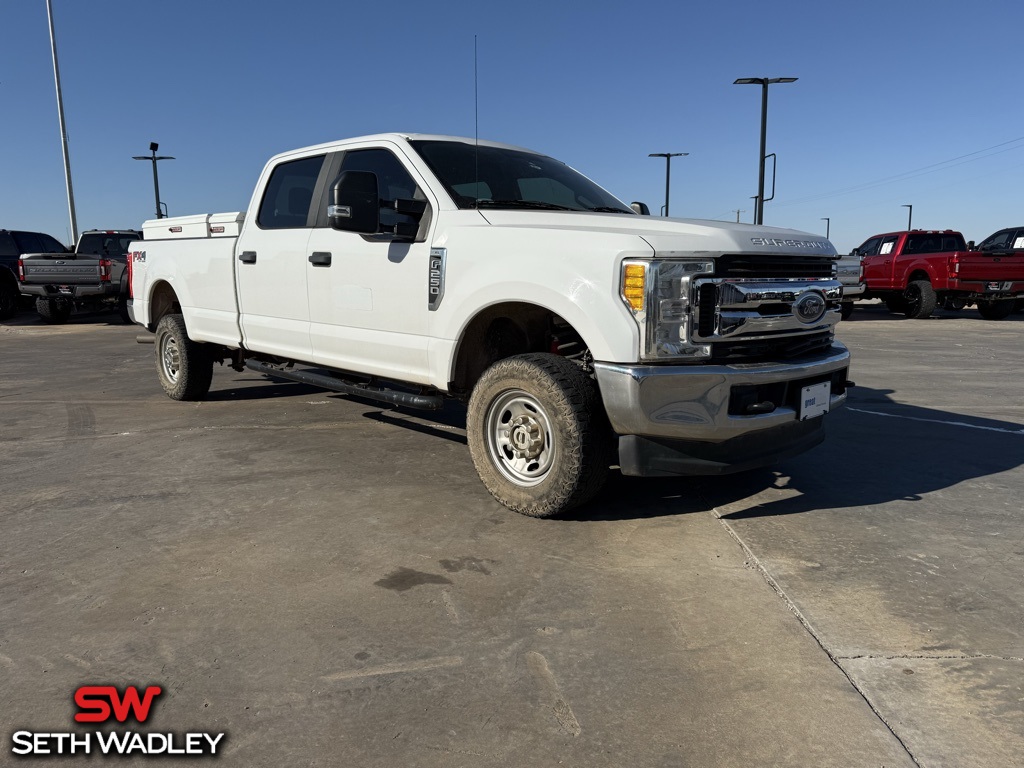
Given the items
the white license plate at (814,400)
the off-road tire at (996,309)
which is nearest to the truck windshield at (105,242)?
the white license plate at (814,400)

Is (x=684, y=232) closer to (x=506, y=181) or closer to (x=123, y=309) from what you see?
(x=506, y=181)

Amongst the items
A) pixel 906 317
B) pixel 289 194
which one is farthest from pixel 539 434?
pixel 906 317

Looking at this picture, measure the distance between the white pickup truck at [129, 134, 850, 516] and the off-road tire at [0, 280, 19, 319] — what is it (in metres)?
14.1

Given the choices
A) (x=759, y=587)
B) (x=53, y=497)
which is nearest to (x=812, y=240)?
(x=759, y=587)

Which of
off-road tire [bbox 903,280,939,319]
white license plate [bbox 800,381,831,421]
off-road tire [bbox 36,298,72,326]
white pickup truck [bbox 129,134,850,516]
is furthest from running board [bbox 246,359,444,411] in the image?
off-road tire [bbox 903,280,939,319]

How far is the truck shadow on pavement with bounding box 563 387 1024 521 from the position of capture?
4070 mm

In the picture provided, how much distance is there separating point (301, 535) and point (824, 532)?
2443 mm

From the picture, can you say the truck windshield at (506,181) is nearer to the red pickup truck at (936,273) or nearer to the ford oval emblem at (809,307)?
the ford oval emblem at (809,307)

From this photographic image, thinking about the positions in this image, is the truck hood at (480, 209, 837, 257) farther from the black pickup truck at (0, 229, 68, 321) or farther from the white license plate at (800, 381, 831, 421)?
the black pickup truck at (0, 229, 68, 321)

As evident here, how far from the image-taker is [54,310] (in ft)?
52.7

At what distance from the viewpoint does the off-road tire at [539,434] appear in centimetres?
361

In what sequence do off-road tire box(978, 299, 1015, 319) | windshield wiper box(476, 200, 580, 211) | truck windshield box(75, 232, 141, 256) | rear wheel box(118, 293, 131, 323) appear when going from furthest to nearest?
off-road tire box(978, 299, 1015, 319) → truck windshield box(75, 232, 141, 256) → rear wheel box(118, 293, 131, 323) → windshield wiper box(476, 200, 580, 211)

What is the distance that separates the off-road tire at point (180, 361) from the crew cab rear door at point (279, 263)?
1.16 meters

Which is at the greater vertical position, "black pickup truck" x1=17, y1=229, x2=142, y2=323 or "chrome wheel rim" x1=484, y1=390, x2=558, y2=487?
"black pickup truck" x1=17, y1=229, x2=142, y2=323
